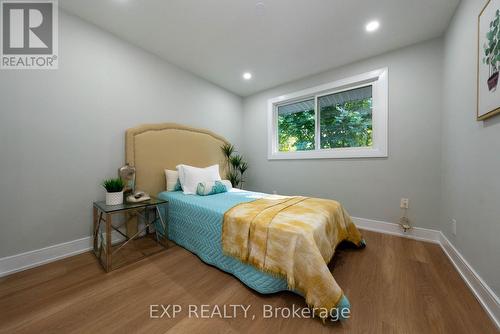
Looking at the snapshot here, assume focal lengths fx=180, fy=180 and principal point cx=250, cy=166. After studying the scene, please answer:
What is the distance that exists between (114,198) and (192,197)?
2.52 ft

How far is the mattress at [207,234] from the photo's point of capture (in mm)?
1332

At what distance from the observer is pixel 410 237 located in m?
2.26

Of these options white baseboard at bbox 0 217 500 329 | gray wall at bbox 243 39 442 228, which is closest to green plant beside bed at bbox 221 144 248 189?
gray wall at bbox 243 39 442 228

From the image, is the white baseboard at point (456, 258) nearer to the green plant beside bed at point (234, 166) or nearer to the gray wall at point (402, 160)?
the gray wall at point (402, 160)

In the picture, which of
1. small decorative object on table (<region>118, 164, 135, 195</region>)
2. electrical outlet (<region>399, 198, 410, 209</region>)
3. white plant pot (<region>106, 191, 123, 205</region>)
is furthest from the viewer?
electrical outlet (<region>399, 198, 410, 209</region>)

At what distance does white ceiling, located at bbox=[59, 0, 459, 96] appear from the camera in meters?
1.73

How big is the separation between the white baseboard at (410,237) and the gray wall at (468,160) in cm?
7

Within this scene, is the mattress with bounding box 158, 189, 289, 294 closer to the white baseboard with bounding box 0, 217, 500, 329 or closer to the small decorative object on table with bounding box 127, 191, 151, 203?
the small decorative object on table with bounding box 127, 191, 151, 203

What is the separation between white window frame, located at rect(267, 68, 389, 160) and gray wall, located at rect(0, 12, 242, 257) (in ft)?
7.60

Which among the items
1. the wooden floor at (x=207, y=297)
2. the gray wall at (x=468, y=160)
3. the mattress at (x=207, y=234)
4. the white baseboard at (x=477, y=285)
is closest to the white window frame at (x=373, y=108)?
the gray wall at (x=468, y=160)

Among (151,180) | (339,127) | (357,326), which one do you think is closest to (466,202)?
(357,326)

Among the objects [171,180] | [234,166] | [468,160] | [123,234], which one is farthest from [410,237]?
[123,234]

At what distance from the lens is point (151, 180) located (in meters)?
2.45

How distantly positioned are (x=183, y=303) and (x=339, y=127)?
300 centimetres
